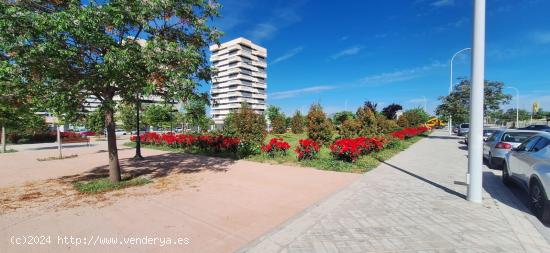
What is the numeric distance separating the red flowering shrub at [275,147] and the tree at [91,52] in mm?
6087

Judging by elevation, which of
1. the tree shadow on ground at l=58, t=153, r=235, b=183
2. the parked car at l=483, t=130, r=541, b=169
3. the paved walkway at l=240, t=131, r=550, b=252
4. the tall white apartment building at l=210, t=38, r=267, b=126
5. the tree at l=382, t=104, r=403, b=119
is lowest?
the tree shadow on ground at l=58, t=153, r=235, b=183

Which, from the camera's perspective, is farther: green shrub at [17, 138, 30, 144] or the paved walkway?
green shrub at [17, 138, 30, 144]

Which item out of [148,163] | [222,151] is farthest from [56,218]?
[222,151]

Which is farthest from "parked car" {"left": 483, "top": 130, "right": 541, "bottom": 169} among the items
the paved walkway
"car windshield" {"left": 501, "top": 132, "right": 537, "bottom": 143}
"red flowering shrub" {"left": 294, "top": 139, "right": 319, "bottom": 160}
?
"red flowering shrub" {"left": 294, "top": 139, "right": 319, "bottom": 160}

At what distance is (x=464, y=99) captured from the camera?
2248 centimetres

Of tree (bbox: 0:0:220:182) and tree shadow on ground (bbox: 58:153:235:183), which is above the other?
tree (bbox: 0:0:220:182)

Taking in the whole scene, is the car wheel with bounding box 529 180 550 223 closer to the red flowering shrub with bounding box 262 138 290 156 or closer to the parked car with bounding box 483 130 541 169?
the parked car with bounding box 483 130 541 169

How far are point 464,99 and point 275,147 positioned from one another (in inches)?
763

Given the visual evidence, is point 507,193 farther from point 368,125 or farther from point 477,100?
point 368,125

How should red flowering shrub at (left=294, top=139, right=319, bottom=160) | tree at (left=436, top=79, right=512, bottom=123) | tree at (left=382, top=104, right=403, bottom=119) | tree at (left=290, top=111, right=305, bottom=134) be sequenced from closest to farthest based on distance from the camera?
red flowering shrub at (left=294, top=139, right=319, bottom=160) → tree at (left=436, top=79, right=512, bottom=123) → tree at (left=382, top=104, right=403, bottom=119) → tree at (left=290, top=111, right=305, bottom=134)

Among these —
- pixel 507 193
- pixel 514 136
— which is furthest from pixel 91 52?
pixel 514 136

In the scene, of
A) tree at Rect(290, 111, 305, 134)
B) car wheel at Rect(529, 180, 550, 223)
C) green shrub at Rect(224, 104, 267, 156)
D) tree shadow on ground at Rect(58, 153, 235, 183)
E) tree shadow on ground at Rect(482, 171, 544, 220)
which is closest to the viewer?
car wheel at Rect(529, 180, 550, 223)

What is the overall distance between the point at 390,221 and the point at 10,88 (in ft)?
27.6

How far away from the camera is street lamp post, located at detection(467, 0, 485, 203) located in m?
5.26
